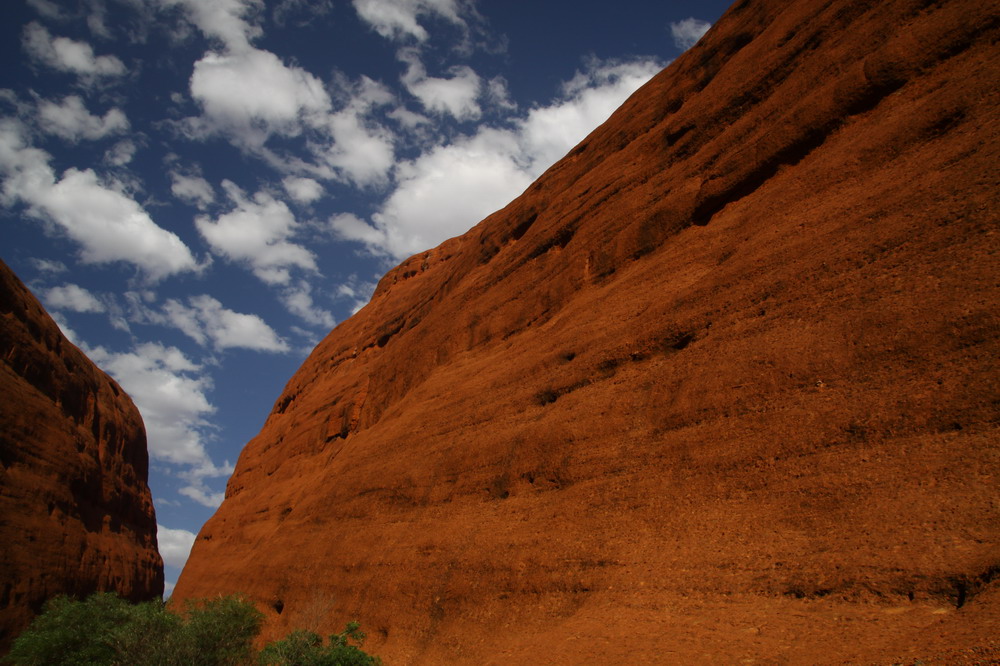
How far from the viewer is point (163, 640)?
55.1 feet

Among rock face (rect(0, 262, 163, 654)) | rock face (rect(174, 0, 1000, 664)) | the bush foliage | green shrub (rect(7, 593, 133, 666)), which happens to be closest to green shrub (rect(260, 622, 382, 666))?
the bush foliage

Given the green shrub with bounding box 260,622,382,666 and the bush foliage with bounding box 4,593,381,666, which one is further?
the bush foliage with bounding box 4,593,381,666

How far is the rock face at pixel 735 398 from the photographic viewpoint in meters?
8.25

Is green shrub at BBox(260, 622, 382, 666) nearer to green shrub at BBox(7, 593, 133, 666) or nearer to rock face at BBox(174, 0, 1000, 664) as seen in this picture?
rock face at BBox(174, 0, 1000, 664)

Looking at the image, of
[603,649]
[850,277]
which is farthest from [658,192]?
[603,649]

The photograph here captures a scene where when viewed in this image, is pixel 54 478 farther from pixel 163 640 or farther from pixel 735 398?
pixel 735 398

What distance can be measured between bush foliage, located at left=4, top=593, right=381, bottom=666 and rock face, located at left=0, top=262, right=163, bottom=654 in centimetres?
205

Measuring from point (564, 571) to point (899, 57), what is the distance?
1176 centimetres

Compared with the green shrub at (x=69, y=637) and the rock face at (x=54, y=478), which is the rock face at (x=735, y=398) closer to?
the green shrub at (x=69, y=637)

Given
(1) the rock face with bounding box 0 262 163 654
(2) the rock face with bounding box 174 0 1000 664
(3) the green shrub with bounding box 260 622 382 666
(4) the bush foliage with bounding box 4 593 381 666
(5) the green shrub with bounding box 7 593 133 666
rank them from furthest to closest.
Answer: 1. (1) the rock face with bounding box 0 262 163 654
2. (5) the green shrub with bounding box 7 593 133 666
3. (4) the bush foliage with bounding box 4 593 381 666
4. (3) the green shrub with bounding box 260 622 382 666
5. (2) the rock face with bounding box 174 0 1000 664

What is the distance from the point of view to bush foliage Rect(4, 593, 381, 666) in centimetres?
1548

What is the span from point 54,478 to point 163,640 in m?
15.4

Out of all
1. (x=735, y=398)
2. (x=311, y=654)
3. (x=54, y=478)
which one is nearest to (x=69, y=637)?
(x=54, y=478)

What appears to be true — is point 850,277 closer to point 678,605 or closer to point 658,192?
point 678,605
